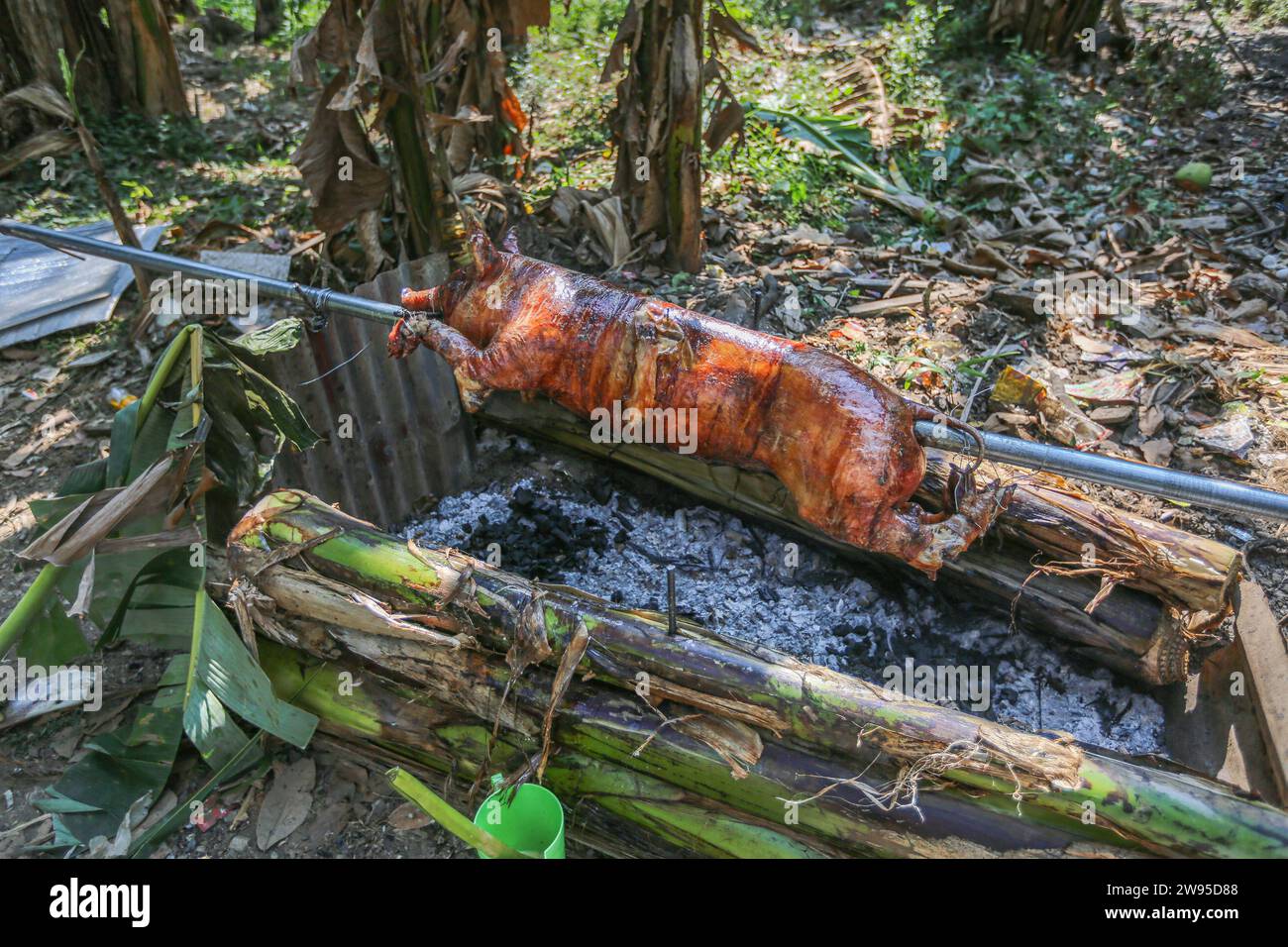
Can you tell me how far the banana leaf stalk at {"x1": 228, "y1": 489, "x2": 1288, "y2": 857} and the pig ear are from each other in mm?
1415

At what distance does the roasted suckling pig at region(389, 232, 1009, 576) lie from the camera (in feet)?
10.4

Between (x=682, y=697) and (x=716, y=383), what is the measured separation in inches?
50.5

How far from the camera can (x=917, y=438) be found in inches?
126

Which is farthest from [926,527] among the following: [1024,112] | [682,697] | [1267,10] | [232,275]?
[1267,10]

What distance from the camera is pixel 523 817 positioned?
2689 millimetres

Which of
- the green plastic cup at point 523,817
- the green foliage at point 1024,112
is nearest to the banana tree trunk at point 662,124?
the green foliage at point 1024,112

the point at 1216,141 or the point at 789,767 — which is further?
the point at 1216,141

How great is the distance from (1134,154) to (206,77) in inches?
362

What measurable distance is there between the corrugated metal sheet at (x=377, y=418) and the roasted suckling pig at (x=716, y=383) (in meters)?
0.45

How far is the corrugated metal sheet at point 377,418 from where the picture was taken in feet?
13.5

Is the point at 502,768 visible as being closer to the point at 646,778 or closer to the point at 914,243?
the point at 646,778

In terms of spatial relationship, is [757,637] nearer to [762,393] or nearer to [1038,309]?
[762,393]

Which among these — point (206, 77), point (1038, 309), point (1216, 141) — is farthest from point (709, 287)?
point (206, 77)

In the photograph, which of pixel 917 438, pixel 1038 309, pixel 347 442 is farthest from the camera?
pixel 1038 309
